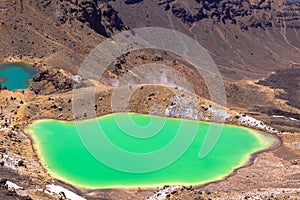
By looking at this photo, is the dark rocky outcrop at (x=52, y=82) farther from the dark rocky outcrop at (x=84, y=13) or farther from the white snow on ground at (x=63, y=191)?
the dark rocky outcrop at (x=84, y=13)

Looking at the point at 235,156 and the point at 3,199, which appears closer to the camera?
the point at 3,199

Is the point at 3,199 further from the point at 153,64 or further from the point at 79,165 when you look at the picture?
the point at 153,64

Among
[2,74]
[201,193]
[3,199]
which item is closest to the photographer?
[3,199]

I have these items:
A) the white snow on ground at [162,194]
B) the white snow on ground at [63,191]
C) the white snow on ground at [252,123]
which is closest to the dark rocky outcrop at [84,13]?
the white snow on ground at [252,123]

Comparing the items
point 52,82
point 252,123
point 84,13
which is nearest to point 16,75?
point 52,82

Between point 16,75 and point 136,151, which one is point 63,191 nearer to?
point 136,151

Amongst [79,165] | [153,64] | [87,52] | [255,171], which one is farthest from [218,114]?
[153,64]

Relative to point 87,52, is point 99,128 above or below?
below
